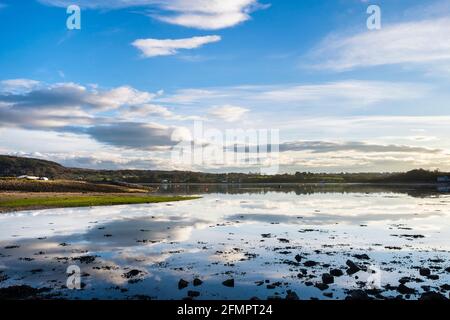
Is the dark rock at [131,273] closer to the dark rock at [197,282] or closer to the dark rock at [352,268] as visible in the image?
the dark rock at [197,282]

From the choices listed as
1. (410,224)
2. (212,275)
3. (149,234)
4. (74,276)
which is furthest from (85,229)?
(410,224)

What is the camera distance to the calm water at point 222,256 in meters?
20.2

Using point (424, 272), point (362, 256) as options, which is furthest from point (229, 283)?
point (362, 256)

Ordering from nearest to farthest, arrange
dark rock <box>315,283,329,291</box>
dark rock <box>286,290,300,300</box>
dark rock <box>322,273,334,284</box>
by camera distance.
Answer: dark rock <box>286,290,300,300</box>
dark rock <box>315,283,329,291</box>
dark rock <box>322,273,334,284</box>

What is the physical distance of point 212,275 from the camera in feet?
74.4

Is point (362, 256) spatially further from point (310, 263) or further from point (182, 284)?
point (182, 284)

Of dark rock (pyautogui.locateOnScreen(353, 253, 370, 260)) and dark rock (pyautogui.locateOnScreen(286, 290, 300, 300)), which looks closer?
dark rock (pyautogui.locateOnScreen(286, 290, 300, 300))

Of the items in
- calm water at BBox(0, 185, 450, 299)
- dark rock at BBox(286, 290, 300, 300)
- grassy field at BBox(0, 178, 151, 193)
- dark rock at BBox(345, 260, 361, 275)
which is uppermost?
grassy field at BBox(0, 178, 151, 193)

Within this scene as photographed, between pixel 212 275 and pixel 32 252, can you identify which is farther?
pixel 32 252

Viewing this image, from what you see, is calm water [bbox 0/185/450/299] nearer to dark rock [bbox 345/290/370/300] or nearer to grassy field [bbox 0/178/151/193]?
dark rock [bbox 345/290/370/300]

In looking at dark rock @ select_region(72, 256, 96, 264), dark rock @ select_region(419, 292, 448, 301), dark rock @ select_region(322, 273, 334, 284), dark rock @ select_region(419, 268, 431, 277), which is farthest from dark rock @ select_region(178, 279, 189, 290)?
dark rock @ select_region(419, 268, 431, 277)

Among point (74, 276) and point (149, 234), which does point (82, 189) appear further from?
point (74, 276)

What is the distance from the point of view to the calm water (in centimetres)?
2017
